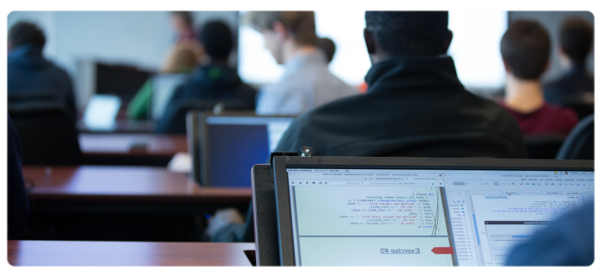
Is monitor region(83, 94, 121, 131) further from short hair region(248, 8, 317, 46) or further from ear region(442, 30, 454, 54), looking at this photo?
ear region(442, 30, 454, 54)

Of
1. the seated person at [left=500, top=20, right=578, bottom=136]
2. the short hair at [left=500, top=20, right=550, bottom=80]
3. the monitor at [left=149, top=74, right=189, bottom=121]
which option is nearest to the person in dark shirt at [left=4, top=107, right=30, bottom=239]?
the seated person at [left=500, top=20, right=578, bottom=136]

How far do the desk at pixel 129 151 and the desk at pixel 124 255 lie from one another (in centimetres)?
169

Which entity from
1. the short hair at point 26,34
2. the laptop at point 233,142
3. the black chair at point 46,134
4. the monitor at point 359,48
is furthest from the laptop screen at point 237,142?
the monitor at point 359,48

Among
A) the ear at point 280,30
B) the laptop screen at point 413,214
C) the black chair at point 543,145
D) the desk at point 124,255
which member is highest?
the ear at point 280,30

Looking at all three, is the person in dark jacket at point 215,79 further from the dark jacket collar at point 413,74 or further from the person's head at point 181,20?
the person's head at point 181,20

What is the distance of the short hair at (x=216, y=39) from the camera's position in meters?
3.52

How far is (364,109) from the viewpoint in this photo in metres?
1.10

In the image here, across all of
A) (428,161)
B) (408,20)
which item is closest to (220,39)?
(408,20)

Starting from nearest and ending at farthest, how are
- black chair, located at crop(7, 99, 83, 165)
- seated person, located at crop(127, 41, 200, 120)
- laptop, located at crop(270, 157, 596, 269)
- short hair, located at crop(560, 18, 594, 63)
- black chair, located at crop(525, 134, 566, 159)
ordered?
1. laptop, located at crop(270, 157, 596, 269)
2. black chair, located at crop(525, 134, 566, 159)
3. black chair, located at crop(7, 99, 83, 165)
4. short hair, located at crop(560, 18, 594, 63)
5. seated person, located at crop(127, 41, 200, 120)

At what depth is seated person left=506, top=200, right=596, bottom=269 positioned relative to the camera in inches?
13.1

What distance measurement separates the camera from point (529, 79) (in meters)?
2.37

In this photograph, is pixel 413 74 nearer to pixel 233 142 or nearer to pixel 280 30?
pixel 233 142

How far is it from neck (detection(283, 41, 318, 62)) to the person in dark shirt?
4.50ft
